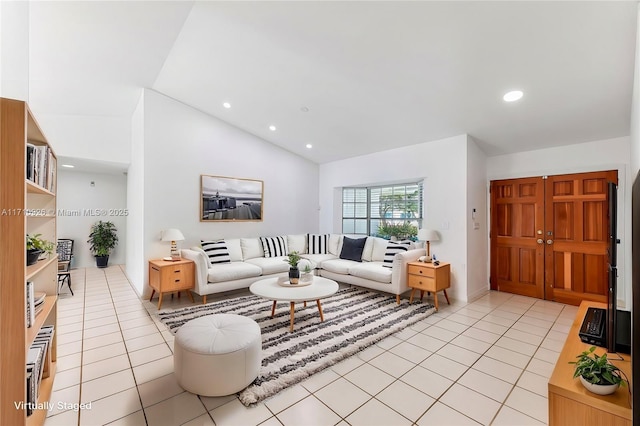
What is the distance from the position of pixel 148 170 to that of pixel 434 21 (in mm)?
4190

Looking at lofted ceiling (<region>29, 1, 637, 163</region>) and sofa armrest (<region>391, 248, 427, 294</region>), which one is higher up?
lofted ceiling (<region>29, 1, 637, 163</region>)

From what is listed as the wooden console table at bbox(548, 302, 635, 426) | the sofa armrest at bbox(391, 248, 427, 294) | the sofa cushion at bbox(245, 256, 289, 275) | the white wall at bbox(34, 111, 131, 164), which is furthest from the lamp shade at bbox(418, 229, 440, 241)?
the white wall at bbox(34, 111, 131, 164)

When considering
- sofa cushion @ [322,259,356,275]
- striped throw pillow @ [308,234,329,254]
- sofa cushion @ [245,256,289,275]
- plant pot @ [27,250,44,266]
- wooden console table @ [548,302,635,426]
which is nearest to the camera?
wooden console table @ [548,302,635,426]

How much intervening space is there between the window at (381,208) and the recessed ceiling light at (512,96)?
2179 millimetres

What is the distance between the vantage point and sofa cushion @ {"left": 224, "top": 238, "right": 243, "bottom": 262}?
486 centimetres

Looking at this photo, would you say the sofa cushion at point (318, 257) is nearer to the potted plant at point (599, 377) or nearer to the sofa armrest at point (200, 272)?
the sofa armrest at point (200, 272)

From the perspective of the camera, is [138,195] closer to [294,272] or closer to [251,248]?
[251,248]

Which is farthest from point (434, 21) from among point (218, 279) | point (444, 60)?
point (218, 279)

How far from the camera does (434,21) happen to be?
7.50 feet

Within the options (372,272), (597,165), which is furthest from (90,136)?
(597,165)

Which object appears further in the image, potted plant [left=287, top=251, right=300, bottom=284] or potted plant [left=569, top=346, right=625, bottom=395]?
potted plant [left=287, top=251, right=300, bottom=284]

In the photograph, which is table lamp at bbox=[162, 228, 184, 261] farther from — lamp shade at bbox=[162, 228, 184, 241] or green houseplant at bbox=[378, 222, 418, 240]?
green houseplant at bbox=[378, 222, 418, 240]

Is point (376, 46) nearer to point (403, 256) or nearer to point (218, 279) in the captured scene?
point (403, 256)

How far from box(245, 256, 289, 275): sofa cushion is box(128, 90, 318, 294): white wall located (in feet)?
2.55
